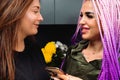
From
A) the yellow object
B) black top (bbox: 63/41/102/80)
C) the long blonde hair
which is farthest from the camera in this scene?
the yellow object

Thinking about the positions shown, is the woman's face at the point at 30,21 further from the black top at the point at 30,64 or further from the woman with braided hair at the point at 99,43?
the woman with braided hair at the point at 99,43

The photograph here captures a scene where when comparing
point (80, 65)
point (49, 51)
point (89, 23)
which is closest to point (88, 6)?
point (89, 23)

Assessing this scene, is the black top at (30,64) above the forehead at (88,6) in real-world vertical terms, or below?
below

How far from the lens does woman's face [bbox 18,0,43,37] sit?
1006 mm

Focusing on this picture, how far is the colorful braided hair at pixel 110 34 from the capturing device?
1.03 metres

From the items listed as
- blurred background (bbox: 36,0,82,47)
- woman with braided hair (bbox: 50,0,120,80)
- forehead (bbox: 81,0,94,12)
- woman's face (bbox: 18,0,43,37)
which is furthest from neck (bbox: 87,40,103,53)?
blurred background (bbox: 36,0,82,47)

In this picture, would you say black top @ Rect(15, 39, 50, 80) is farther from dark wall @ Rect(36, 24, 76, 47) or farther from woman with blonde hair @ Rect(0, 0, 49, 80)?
dark wall @ Rect(36, 24, 76, 47)

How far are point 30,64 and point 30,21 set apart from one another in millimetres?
156

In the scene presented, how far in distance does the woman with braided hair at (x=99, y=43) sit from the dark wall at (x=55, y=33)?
3.18 ft

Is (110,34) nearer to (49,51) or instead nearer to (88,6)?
(88,6)

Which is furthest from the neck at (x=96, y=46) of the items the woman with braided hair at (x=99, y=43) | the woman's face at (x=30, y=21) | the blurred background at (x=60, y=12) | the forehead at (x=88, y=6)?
the blurred background at (x=60, y=12)

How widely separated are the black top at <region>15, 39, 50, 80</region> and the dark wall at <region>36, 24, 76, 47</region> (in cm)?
99

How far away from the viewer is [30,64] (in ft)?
3.41

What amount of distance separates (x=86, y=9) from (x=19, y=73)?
356 millimetres
